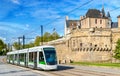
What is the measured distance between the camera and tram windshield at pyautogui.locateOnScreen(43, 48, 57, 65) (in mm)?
33344

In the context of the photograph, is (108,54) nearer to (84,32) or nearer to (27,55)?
(84,32)

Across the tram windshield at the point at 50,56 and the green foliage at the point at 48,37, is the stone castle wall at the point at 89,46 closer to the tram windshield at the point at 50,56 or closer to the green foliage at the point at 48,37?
the tram windshield at the point at 50,56

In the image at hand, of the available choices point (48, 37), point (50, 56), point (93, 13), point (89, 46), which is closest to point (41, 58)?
point (50, 56)

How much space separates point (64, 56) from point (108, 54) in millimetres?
12072

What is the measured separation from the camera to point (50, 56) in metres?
33.8

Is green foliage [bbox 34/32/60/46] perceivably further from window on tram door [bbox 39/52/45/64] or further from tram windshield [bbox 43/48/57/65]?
tram windshield [bbox 43/48/57/65]

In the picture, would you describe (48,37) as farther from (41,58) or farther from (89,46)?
(41,58)

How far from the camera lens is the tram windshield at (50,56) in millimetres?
33344

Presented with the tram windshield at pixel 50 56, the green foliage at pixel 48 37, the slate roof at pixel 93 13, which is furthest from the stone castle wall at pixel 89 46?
the green foliage at pixel 48 37

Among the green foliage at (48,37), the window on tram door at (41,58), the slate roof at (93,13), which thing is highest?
the slate roof at (93,13)

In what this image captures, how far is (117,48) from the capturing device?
73.7m

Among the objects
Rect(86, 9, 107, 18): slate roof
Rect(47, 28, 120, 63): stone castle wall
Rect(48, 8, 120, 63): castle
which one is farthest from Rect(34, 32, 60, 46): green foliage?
Rect(47, 28, 120, 63): stone castle wall

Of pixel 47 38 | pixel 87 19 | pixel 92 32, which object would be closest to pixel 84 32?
pixel 92 32

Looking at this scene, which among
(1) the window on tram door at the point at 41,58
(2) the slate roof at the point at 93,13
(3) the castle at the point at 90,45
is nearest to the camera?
(1) the window on tram door at the point at 41,58
